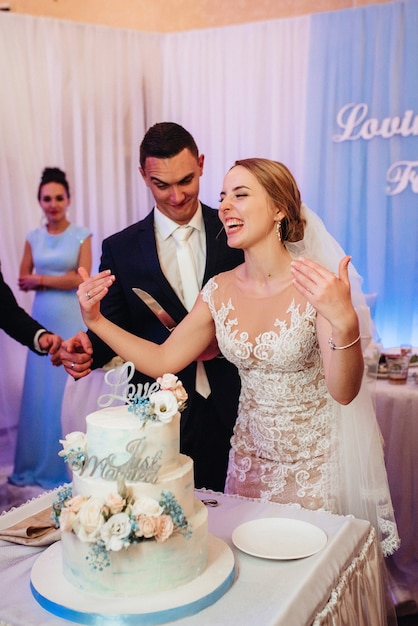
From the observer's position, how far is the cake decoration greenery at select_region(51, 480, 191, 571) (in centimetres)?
164

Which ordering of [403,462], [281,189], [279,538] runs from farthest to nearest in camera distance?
[403,462] < [281,189] < [279,538]

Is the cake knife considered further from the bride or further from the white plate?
the white plate

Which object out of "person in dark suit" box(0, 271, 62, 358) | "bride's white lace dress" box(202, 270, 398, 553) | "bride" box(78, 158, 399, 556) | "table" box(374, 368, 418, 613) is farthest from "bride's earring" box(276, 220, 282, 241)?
"table" box(374, 368, 418, 613)

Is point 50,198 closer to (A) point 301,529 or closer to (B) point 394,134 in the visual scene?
(B) point 394,134

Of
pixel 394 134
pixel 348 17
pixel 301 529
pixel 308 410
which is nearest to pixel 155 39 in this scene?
pixel 348 17

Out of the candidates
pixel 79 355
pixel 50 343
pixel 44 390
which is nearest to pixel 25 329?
pixel 50 343

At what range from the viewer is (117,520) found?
64.6 inches

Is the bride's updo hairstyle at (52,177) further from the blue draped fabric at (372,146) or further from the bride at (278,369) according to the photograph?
the bride at (278,369)

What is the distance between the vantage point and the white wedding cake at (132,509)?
5.44ft

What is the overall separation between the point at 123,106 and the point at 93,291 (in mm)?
4077

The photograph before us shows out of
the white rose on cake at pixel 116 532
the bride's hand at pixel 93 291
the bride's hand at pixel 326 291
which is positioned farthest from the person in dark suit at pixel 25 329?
the white rose on cake at pixel 116 532

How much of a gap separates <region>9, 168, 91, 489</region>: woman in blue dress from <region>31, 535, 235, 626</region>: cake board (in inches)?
150

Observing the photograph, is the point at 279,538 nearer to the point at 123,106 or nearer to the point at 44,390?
the point at 44,390

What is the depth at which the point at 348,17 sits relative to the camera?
557 cm
